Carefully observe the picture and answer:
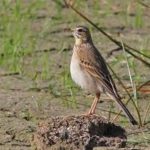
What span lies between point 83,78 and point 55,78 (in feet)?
5.23

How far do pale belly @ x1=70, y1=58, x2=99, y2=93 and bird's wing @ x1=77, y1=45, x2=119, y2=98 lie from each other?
5 centimetres

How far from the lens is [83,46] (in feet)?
29.6

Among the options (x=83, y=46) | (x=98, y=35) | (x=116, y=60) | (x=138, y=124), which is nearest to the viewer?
(x=138, y=124)

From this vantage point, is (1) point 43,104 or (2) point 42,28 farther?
(2) point 42,28

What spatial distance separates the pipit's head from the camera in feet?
29.9

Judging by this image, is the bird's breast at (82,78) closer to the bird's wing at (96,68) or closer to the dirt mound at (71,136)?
the bird's wing at (96,68)

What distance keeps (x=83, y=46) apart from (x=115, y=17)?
3.85 metres

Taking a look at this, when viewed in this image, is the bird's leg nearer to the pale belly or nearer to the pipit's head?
the pale belly

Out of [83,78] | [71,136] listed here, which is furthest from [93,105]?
[71,136]

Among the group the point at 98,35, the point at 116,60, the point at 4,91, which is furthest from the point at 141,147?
the point at 98,35

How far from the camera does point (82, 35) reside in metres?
9.18

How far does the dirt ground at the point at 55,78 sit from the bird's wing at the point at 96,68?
0.25 m

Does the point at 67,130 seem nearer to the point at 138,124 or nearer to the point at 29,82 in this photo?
the point at 138,124

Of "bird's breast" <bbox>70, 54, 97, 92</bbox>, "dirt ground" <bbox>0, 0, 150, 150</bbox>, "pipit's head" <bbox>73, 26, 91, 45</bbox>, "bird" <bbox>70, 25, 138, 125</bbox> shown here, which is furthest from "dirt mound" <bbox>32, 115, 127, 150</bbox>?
"pipit's head" <bbox>73, 26, 91, 45</bbox>
